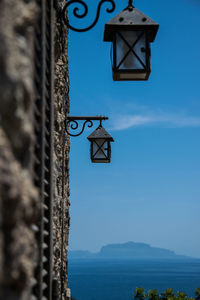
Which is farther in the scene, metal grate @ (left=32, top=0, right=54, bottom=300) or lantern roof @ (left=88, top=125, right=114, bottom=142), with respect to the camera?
lantern roof @ (left=88, top=125, right=114, bottom=142)

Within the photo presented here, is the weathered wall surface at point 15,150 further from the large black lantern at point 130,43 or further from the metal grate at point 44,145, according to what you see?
the large black lantern at point 130,43

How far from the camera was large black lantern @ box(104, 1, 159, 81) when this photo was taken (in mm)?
3719

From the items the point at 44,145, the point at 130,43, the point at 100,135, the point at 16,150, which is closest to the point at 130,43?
the point at 130,43

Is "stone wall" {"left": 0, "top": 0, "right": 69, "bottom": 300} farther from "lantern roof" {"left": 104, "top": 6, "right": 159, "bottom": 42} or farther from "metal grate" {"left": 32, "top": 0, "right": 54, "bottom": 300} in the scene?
"lantern roof" {"left": 104, "top": 6, "right": 159, "bottom": 42}

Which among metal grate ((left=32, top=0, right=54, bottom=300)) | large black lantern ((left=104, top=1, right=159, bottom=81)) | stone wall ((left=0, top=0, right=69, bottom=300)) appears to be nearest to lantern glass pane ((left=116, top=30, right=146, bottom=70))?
large black lantern ((left=104, top=1, right=159, bottom=81))

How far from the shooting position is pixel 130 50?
3.76 m

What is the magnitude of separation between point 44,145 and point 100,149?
5001 mm

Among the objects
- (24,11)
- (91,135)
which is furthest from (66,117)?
(24,11)

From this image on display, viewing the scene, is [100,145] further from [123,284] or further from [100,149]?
[123,284]

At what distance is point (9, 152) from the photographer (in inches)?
51.4

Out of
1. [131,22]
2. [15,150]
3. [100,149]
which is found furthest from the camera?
[100,149]

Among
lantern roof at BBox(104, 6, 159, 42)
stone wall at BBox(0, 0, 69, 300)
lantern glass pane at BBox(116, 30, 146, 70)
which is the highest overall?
lantern roof at BBox(104, 6, 159, 42)

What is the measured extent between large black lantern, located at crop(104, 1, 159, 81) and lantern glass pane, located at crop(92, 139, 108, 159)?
3.84 meters

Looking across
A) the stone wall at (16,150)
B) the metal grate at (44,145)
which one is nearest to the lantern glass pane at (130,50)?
the metal grate at (44,145)
